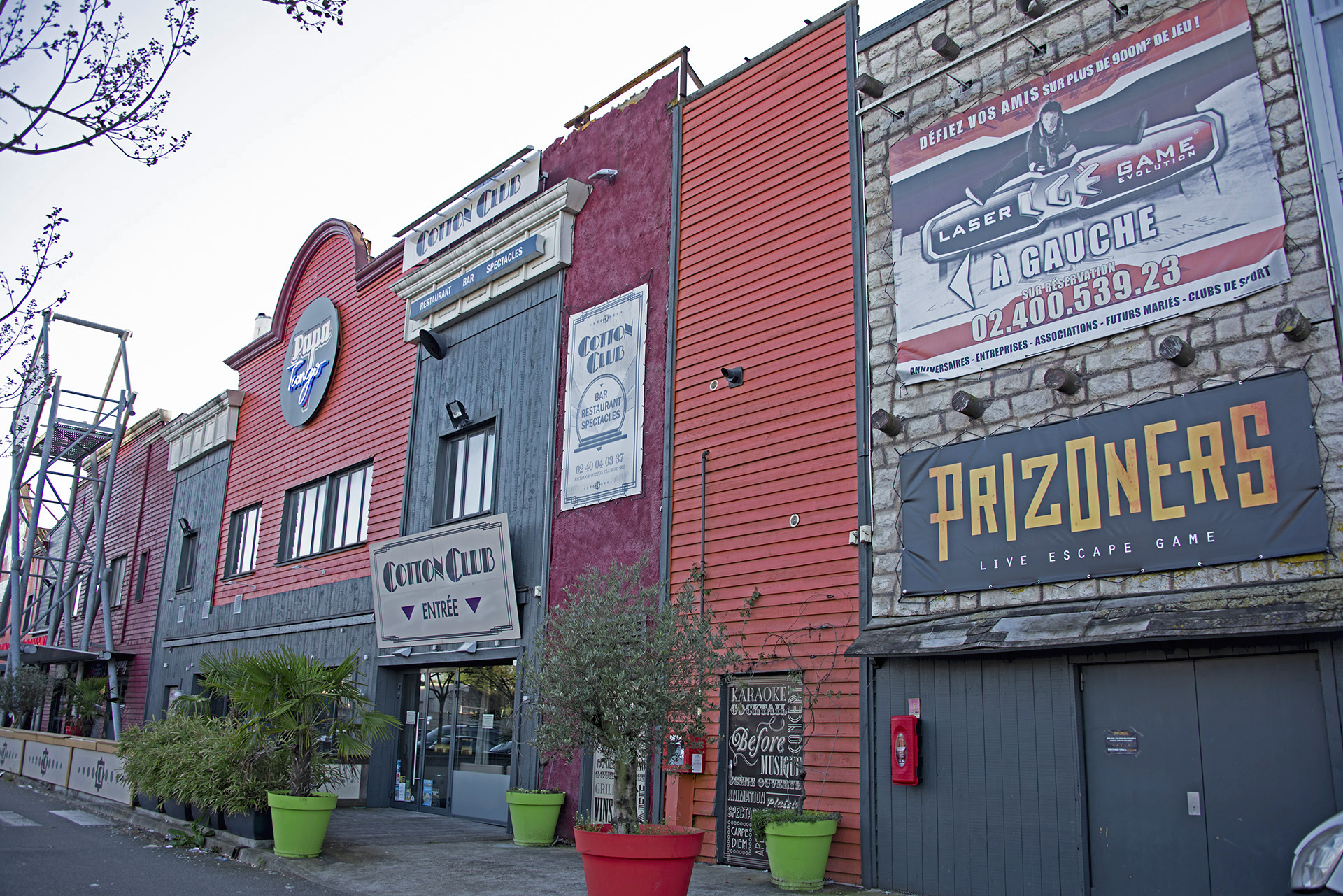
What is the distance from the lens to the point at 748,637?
456 inches

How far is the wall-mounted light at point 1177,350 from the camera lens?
27.2 ft

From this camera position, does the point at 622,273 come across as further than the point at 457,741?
No

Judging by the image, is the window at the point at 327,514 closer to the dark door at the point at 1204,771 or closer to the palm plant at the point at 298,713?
the palm plant at the point at 298,713

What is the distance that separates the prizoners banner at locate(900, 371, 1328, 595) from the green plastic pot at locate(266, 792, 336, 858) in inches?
272

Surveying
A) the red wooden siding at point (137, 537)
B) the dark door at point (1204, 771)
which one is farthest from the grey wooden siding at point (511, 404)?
the red wooden siding at point (137, 537)

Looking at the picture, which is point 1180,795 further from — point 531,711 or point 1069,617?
point 531,711

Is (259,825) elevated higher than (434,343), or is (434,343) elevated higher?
(434,343)

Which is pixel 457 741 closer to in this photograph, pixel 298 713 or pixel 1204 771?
pixel 298 713

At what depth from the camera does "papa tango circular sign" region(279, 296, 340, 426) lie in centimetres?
2167

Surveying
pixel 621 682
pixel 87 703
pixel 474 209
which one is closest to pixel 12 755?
pixel 87 703

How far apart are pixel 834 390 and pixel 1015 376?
2.22 m

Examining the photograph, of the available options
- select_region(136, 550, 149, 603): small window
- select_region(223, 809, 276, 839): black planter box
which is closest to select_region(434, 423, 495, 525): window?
select_region(223, 809, 276, 839): black planter box

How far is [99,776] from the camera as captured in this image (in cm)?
1622

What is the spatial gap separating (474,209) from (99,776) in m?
11.2
